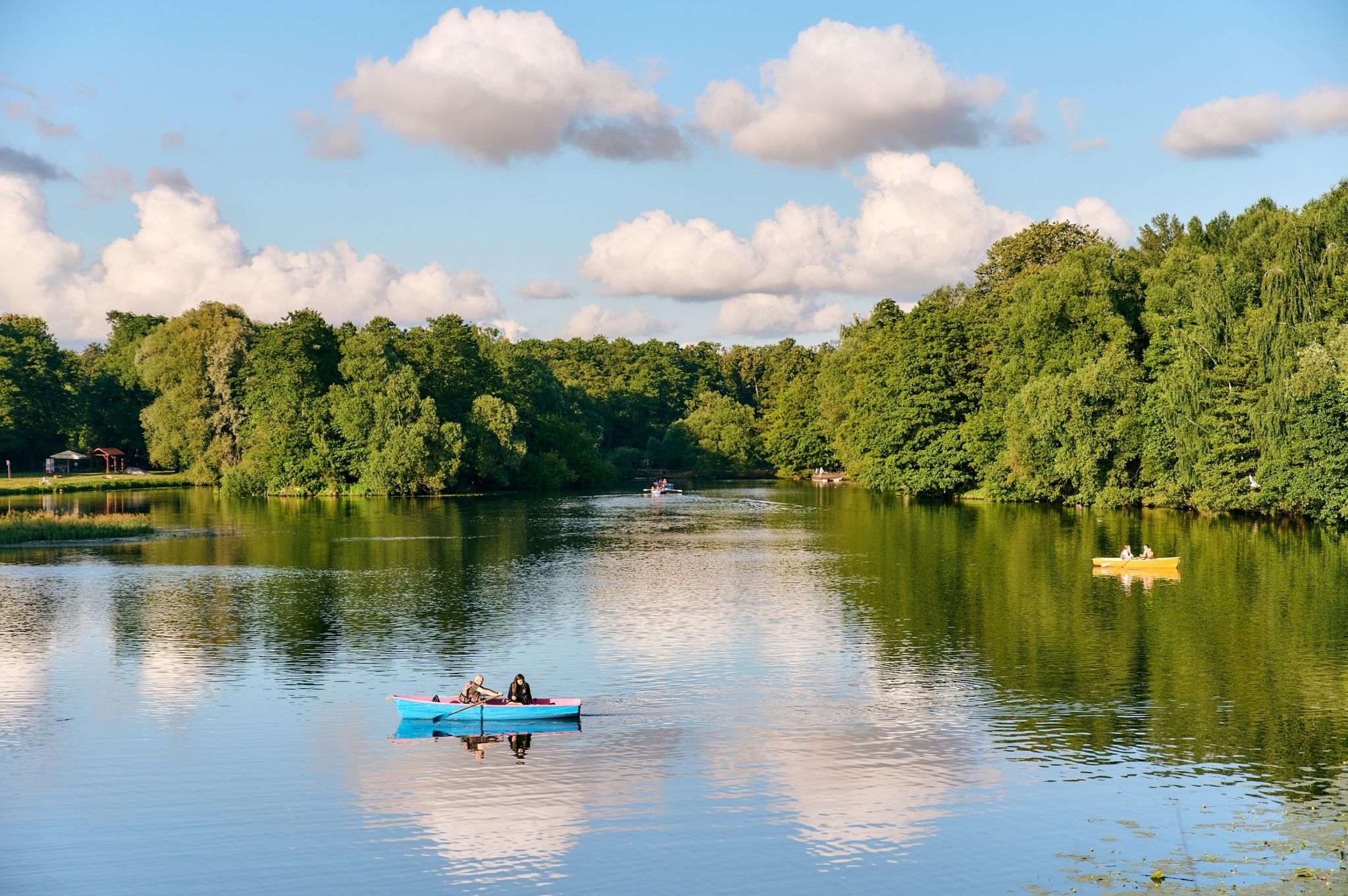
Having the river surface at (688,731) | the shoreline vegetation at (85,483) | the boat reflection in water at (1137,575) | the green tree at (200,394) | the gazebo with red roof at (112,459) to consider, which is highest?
the green tree at (200,394)

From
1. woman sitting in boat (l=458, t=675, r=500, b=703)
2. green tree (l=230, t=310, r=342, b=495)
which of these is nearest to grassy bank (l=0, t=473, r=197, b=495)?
green tree (l=230, t=310, r=342, b=495)

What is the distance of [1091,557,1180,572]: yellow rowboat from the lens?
54.1 metres

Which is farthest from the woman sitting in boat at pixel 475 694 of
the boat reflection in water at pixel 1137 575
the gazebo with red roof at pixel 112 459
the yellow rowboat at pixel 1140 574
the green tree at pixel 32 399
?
the gazebo with red roof at pixel 112 459

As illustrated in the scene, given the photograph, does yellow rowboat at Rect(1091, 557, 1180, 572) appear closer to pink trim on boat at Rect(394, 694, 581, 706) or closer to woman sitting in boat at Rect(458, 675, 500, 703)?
pink trim on boat at Rect(394, 694, 581, 706)

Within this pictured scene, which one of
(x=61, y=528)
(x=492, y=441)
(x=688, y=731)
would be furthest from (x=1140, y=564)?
(x=492, y=441)

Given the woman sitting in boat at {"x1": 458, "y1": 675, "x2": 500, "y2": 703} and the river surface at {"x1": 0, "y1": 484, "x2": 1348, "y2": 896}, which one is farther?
the woman sitting in boat at {"x1": 458, "y1": 675, "x2": 500, "y2": 703}

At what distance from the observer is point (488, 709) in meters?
29.0

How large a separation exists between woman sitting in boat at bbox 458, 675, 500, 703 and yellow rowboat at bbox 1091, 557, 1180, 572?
118ft

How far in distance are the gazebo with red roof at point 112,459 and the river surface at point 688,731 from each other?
97523mm

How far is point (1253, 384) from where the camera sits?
78.6 meters

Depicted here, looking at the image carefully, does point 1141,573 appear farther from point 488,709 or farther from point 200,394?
point 200,394

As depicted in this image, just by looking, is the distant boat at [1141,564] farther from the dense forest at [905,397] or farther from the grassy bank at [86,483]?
the grassy bank at [86,483]

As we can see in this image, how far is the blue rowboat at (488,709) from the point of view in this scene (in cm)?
2894

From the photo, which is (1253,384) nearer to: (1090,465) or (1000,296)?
(1090,465)
